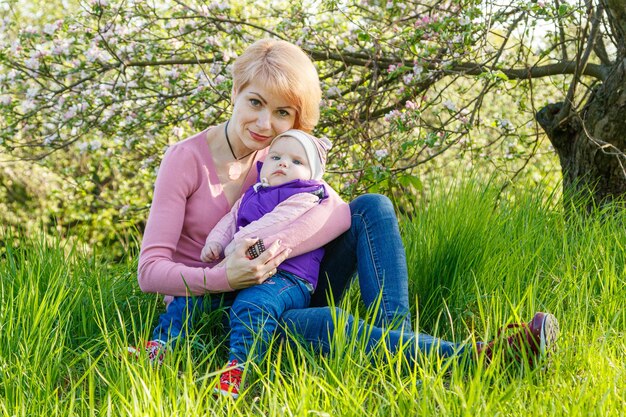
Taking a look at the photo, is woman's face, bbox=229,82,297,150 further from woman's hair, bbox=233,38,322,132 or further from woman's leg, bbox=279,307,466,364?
woman's leg, bbox=279,307,466,364

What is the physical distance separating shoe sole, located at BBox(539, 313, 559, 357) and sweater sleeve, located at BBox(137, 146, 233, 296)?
1032mm

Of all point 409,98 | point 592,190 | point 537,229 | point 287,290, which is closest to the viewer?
point 287,290

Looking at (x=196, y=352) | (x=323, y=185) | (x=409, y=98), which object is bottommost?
(x=196, y=352)

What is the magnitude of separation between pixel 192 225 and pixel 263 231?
36 cm

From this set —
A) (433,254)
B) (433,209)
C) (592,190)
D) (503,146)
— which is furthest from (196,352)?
(503,146)

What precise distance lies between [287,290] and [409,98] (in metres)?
Result: 2.37

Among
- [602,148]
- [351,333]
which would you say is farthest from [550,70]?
[351,333]

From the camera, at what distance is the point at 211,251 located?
9.32ft

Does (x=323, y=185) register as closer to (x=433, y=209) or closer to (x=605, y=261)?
(x=433, y=209)

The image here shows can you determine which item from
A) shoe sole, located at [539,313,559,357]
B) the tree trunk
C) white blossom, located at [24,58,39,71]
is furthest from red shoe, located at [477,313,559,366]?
white blossom, located at [24,58,39,71]

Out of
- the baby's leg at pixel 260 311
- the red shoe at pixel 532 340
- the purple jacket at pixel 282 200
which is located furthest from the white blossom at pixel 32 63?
the red shoe at pixel 532 340

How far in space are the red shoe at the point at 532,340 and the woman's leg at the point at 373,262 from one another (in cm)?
40

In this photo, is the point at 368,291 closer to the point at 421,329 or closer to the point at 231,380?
the point at 421,329

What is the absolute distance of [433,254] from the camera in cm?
320
